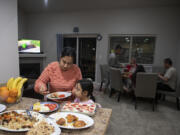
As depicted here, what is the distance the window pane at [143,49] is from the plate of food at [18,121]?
4.46 m

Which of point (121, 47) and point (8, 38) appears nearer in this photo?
point (8, 38)

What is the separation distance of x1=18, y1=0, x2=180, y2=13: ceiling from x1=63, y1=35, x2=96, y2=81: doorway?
1049mm

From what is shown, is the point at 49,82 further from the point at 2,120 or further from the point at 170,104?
the point at 170,104

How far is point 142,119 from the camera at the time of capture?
248 centimetres

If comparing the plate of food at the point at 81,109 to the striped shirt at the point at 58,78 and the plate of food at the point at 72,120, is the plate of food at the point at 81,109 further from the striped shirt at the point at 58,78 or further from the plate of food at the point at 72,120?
the striped shirt at the point at 58,78

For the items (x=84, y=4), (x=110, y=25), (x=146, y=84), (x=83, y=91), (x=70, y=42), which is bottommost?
(x=146, y=84)

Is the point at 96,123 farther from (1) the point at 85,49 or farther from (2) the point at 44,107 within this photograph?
(1) the point at 85,49

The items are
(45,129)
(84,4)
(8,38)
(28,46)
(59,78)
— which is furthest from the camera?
(28,46)

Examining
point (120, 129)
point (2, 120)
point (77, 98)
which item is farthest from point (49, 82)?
point (120, 129)

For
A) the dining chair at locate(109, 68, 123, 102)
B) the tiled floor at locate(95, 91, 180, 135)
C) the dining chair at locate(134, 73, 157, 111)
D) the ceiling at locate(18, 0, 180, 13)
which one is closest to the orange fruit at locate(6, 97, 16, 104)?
the tiled floor at locate(95, 91, 180, 135)

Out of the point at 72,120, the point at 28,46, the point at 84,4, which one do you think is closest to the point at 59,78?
the point at 72,120

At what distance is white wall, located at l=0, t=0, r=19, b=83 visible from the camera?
237cm

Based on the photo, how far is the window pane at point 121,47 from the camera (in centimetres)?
482

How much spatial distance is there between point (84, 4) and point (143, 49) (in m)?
2.57
